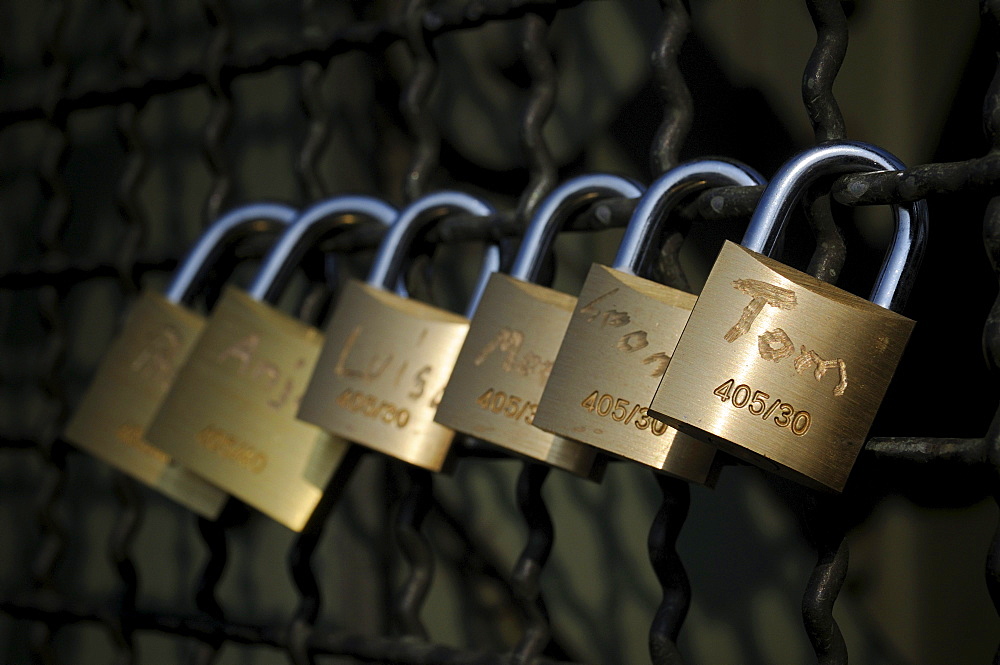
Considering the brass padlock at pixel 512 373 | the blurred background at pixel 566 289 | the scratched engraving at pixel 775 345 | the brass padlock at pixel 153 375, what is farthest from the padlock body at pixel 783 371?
the blurred background at pixel 566 289

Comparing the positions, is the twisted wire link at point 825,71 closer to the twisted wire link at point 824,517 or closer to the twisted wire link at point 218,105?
the twisted wire link at point 824,517

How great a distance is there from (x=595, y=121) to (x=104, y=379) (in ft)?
3.21

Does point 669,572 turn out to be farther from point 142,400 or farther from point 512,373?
point 142,400

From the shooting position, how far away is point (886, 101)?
146 centimetres

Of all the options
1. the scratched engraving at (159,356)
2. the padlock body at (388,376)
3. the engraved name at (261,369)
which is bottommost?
the scratched engraving at (159,356)

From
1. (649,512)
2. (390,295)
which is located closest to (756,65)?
(649,512)

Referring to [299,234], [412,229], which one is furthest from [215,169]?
[412,229]

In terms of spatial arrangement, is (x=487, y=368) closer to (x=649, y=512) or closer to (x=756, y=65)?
(x=649, y=512)

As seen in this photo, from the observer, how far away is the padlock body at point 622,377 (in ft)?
1.56

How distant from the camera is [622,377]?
0.48 m

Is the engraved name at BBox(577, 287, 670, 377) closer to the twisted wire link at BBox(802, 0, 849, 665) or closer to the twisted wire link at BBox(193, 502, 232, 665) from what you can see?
the twisted wire link at BBox(802, 0, 849, 665)

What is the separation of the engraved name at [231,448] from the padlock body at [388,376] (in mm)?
69

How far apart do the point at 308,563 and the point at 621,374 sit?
1.29 ft

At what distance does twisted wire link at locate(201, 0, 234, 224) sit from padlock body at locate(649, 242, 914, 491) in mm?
547
